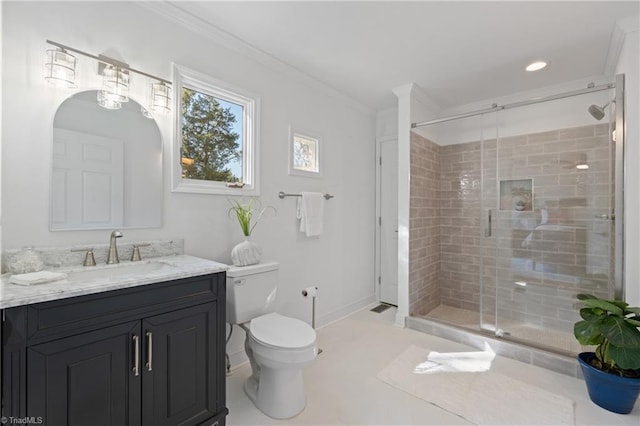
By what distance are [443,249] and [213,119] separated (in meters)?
3.01

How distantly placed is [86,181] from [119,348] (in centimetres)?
92

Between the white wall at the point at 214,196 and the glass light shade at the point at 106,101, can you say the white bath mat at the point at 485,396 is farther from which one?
the glass light shade at the point at 106,101

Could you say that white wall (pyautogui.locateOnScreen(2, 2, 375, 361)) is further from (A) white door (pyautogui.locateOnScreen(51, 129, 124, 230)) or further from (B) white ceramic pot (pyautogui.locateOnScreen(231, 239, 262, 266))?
(B) white ceramic pot (pyautogui.locateOnScreen(231, 239, 262, 266))

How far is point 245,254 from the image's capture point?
2.00 meters

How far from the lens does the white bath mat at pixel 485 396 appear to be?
5.68 ft

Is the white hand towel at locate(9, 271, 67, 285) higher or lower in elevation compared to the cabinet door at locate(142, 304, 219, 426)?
higher

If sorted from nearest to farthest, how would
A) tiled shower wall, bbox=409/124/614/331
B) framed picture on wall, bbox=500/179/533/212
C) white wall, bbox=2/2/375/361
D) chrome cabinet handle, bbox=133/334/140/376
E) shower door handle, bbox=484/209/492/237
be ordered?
chrome cabinet handle, bbox=133/334/140/376 → white wall, bbox=2/2/375/361 → tiled shower wall, bbox=409/124/614/331 → framed picture on wall, bbox=500/179/533/212 → shower door handle, bbox=484/209/492/237

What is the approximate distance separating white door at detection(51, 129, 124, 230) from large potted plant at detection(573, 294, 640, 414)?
2.86 meters

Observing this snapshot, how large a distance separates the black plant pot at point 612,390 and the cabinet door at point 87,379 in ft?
8.36

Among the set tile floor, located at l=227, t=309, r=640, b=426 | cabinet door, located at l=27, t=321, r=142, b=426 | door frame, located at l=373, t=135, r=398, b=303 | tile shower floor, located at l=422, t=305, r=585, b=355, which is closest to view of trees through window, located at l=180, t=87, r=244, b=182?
cabinet door, located at l=27, t=321, r=142, b=426

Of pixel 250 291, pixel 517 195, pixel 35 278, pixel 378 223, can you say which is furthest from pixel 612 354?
pixel 35 278

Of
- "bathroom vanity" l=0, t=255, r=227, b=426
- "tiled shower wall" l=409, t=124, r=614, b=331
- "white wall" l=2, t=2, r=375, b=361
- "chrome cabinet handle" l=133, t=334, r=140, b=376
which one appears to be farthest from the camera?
"tiled shower wall" l=409, t=124, r=614, b=331

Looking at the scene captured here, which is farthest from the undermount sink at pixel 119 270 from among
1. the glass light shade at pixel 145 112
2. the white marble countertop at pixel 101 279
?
the glass light shade at pixel 145 112

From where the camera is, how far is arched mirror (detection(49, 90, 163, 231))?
60.3 inches
